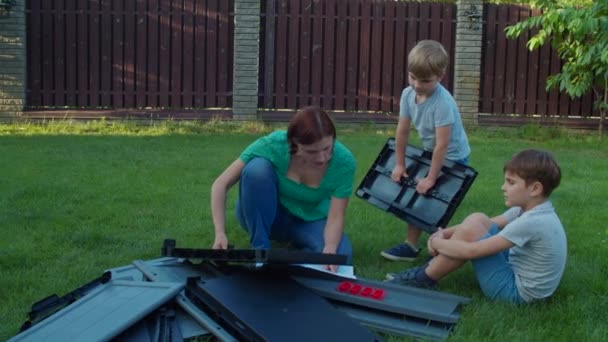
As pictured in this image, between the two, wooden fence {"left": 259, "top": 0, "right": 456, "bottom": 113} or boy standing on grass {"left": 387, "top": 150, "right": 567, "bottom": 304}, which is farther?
wooden fence {"left": 259, "top": 0, "right": 456, "bottom": 113}

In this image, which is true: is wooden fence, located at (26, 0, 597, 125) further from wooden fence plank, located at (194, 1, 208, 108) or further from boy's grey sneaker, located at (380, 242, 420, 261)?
boy's grey sneaker, located at (380, 242, 420, 261)

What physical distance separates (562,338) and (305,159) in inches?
60.4

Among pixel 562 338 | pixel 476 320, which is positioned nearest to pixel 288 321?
pixel 476 320

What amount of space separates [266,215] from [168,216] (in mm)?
1756

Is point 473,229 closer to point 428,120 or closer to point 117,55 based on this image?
point 428,120

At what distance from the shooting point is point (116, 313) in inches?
126

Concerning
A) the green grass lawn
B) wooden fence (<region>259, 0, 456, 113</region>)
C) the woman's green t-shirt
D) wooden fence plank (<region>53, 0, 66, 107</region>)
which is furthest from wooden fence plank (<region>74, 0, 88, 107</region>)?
the woman's green t-shirt

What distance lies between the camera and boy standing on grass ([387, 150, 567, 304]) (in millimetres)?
3922

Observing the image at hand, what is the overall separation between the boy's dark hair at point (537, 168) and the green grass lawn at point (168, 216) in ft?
2.00

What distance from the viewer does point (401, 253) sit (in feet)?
16.6

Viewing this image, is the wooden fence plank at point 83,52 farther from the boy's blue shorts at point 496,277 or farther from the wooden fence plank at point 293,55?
the boy's blue shorts at point 496,277

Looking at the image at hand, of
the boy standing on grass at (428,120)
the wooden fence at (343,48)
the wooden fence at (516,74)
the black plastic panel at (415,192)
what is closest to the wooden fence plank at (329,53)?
the wooden fence at (343,48)

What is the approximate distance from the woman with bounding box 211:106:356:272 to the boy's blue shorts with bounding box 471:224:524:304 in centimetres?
74

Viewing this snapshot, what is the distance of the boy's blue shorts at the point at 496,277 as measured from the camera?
4.11 metres
